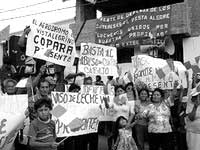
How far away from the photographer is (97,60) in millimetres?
6742

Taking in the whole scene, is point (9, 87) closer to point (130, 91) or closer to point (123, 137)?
point (123, 137)

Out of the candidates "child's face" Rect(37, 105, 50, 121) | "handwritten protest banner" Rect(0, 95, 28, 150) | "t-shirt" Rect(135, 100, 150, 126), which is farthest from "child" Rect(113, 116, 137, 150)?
"handwritten protest banner" Rect(0, 95, 28, 150)

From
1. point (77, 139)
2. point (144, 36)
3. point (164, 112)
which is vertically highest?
point (144, 36)

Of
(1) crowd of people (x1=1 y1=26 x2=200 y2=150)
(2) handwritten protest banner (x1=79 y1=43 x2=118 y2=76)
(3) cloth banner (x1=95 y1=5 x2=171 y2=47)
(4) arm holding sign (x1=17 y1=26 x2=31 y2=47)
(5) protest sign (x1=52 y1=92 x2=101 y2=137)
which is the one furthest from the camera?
(3) cloth banner (x1=95 y1=5 x2=171 y2=47)

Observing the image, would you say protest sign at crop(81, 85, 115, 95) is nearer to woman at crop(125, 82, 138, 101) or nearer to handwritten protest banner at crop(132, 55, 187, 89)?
woman at crop(125, 82, 138, 101)

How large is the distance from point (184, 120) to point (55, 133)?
2.98 m

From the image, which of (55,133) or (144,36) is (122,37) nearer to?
(144,36)

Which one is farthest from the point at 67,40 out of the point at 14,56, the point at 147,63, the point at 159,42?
the point at 159,42

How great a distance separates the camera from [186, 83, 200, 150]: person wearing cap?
5.69m

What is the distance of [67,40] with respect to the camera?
20.6 feet

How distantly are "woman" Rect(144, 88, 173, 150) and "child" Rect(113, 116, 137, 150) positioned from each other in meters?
0.43

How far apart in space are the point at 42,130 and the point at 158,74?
333cm

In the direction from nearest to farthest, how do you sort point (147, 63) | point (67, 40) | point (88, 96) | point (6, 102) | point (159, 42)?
1. point (6, 102)
2. point (88, 96)
3. point (67, 40)
4. point (147, 63)
5. point (159, 42)

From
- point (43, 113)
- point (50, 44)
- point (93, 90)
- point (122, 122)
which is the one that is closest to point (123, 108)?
point (122, 122)
